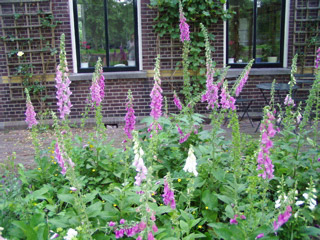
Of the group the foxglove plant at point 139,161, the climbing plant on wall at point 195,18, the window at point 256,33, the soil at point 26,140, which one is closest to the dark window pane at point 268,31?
the window at point 256,33

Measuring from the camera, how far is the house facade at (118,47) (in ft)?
25.9

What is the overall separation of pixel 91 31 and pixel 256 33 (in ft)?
12.7

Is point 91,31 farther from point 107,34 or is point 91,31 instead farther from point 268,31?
point 268,31

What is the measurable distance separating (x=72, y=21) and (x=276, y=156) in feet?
19.5

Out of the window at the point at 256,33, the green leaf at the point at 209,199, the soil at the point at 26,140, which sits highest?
the window at the point at 256,33

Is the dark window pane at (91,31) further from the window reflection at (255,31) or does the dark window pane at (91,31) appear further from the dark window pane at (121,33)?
the window reflection at (255,31)

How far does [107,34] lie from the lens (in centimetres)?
842

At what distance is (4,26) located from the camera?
7801 millimetres

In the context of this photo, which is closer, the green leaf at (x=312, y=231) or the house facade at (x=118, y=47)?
the green leaf at (x=312, y=231)

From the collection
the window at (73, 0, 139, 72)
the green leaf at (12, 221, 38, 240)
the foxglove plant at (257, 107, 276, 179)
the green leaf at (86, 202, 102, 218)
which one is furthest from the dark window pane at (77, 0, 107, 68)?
the foxglove plant at (257, 107, 276, 179)

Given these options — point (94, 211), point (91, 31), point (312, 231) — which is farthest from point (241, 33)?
point (94, 211)

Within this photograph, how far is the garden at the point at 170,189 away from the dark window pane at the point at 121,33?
14.7 ft

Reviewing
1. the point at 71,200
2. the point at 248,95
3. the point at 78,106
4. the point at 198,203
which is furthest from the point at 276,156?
the point at 78,106

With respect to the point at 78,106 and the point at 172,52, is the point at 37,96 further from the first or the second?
the point at 172,52
